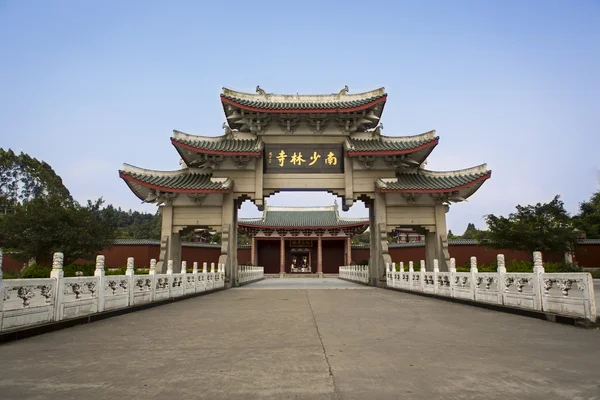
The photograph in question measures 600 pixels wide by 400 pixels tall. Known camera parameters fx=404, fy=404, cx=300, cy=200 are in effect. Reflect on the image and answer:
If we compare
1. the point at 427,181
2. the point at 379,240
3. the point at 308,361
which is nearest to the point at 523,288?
the point at 308,361

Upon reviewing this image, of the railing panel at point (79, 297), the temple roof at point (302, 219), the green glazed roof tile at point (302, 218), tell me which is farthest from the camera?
the green glazed roof tile at point (302, 218)

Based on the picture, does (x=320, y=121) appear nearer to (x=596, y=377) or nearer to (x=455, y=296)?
(x=455, y=296)

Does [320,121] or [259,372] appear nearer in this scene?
[259,372]

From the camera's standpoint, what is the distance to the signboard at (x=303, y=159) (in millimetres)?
18172

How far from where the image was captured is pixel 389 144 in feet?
60.6

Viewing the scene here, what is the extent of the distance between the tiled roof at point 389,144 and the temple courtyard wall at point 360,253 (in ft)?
39.2

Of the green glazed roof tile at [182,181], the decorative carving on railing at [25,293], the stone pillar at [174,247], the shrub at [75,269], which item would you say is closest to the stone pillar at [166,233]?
the stone pillar at [174,247]

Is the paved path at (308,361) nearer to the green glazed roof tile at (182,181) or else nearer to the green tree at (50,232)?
the green glazed roof tile at (182,181)

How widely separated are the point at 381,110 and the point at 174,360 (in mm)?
16660

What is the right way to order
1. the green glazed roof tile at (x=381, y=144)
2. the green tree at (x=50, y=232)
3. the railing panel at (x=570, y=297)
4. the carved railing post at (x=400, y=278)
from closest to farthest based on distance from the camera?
1. the railing panel at (x=570, y=297)
2. the carved railing post at (x=400, y=278)
3. the green glazed roof tile at (x=381, y=144)
4. the green tree at (x=50, y=232)

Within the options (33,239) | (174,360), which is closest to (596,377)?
(174,360)

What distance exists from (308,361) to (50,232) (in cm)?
2201

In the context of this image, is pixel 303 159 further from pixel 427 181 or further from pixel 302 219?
pixel 302 219

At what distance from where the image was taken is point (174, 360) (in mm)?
4121
